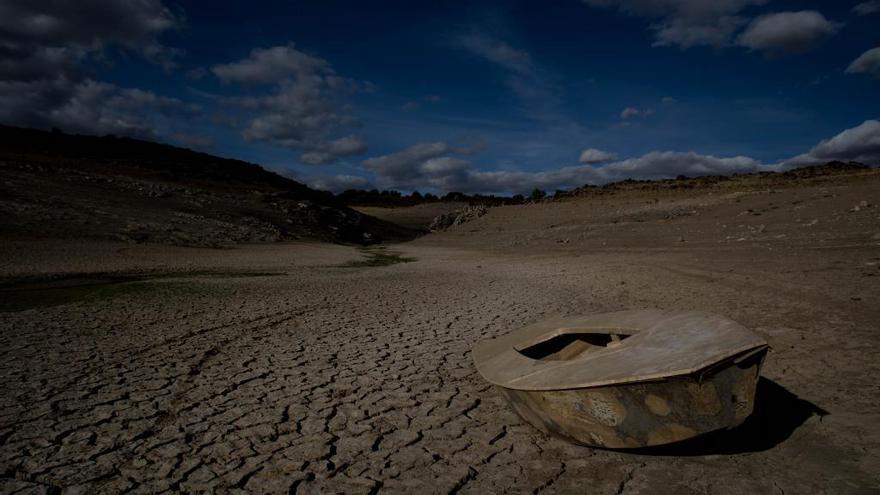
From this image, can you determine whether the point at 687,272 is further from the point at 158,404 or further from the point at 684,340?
the point at 158,404

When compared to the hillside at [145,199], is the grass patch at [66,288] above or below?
below

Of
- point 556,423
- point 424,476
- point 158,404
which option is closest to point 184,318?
point 158,404

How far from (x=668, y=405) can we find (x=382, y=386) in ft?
8.50

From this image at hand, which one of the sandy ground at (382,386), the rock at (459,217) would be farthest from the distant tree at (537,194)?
the sandy ground at (382,386)

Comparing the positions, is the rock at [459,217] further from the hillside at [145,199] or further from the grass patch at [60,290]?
the grass patch at [60,290]

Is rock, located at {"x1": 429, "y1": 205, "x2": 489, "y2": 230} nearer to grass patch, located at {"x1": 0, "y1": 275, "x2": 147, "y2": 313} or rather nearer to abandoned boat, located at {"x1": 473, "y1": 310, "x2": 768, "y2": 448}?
grass patch, located at {"x1": 0, "y1": 275, "x2": 147, "y2": 313}

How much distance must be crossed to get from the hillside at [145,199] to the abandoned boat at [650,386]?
57.5ft

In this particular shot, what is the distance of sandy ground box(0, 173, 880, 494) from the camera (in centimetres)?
274

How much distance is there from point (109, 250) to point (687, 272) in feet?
53.4

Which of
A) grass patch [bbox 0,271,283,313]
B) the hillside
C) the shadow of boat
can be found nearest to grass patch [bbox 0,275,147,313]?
grass patch [bbox 0,271,283,313]

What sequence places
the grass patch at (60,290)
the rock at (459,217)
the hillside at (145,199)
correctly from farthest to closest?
the rock at (459,217) < the hillside at (145,199) < the grass patch at (60,290)

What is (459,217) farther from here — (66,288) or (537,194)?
(66,288)

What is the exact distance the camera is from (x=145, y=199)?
76.4 feet

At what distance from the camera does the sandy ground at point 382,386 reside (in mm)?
2738
